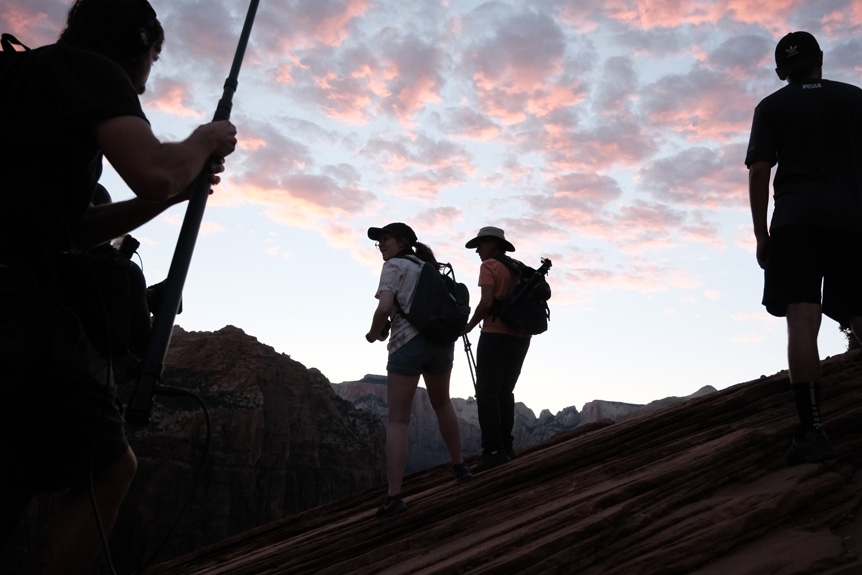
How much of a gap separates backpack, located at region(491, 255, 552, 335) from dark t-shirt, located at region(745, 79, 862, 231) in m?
3.32

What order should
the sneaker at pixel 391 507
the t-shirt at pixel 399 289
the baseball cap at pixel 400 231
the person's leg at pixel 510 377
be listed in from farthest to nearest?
the person's leg at pixel 510 377 → the baseball cap at pixel 400 231 → the t-shirt at pixel 399 289 → the sneaker at pixel 391 507

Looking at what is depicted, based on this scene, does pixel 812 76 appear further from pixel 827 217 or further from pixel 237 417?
pixel 237 417

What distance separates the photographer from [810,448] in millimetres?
3693

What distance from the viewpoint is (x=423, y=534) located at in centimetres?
441

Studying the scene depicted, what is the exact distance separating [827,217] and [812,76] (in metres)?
1.01

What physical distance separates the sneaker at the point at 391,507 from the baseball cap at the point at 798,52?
400 cm

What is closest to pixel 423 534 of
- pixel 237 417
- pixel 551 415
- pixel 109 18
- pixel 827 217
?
pixel 827 217

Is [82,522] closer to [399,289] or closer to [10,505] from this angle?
[10,505]

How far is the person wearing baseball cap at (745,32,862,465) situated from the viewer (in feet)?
12.4

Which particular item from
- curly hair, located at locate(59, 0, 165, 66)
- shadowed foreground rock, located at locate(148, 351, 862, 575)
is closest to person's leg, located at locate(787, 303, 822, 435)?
shadowed foreground rock, located at locate(148, 351, 862, 575)

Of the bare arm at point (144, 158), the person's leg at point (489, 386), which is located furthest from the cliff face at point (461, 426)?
the bare arm at point (144, 158)

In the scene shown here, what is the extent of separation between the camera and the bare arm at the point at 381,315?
19.0ft

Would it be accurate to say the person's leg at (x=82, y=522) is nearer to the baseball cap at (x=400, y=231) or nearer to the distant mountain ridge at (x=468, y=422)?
the baseball cap at (x=400, y=231)

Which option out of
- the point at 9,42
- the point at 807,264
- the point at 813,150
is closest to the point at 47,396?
the point at 9,42
